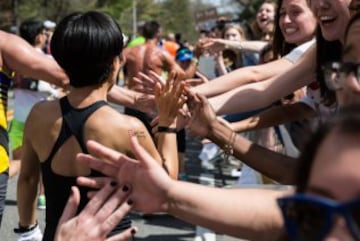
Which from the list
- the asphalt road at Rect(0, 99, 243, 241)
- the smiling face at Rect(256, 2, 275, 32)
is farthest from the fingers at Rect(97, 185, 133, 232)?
the smiling face at Rect(256, 2, 275, 32)

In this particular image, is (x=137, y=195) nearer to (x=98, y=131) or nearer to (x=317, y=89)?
(x=98, y=131)

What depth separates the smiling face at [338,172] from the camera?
101 cm

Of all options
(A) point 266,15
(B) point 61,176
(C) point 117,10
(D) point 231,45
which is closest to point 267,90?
(B) point 61,176

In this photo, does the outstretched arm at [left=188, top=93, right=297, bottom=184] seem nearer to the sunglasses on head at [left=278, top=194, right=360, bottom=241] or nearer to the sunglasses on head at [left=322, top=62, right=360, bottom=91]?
the sunglasses on head at [left=322, top=62, right=360, bottom=91]

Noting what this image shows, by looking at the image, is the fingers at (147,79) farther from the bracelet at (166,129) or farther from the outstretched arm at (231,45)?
the outstretched arm at (231,45)

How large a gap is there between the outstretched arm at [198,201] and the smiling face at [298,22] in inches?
68.6

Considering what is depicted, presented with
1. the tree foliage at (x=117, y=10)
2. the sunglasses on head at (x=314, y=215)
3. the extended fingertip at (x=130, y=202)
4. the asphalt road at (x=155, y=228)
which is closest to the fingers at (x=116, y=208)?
the extended fingertip at (x=130, y=202)

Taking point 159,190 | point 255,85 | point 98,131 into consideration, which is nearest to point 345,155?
point 159,190

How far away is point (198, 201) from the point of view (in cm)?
150

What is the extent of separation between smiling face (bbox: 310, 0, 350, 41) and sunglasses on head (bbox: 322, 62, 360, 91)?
508 millimetres

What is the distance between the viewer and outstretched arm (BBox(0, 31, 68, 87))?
2.84 meters

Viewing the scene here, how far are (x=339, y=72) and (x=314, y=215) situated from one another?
2.48 feet

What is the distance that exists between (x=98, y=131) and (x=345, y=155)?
1.41m

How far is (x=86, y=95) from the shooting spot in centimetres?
245
